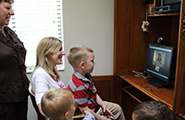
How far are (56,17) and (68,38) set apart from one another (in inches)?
14.0

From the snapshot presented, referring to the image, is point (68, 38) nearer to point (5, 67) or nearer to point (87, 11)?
point (87, 11)

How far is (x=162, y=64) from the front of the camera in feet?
6.95

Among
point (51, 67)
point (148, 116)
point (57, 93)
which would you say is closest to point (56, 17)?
point (51, 67)

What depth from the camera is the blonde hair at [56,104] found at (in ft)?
3.69

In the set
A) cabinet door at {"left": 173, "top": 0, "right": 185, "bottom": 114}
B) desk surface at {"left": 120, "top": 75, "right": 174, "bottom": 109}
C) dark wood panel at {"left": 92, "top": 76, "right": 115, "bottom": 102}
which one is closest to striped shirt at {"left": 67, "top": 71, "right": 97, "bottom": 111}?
desk surface at {"left": 120, "top": 75, "right": 174, "bottom": 109}

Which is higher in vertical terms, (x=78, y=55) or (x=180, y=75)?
(x=78, y=55)

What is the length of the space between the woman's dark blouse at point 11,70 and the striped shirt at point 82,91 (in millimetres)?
442

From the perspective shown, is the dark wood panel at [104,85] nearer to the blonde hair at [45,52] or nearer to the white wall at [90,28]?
the white wall at [90,28]

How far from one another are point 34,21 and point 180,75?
2.01 meters

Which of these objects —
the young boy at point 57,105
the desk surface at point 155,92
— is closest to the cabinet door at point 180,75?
the desk surface at point 155,92

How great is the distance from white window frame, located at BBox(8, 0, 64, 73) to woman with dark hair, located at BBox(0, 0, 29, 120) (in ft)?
3.13

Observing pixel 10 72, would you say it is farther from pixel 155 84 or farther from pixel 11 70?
pixel 155 84

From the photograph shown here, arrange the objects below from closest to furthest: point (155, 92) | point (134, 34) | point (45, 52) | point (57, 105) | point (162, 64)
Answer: point (57, 105) → point (45, 52) → point (155, 92) → point (162, 64) → point (134, 34)

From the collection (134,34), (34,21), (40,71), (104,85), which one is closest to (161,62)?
(134,34)
